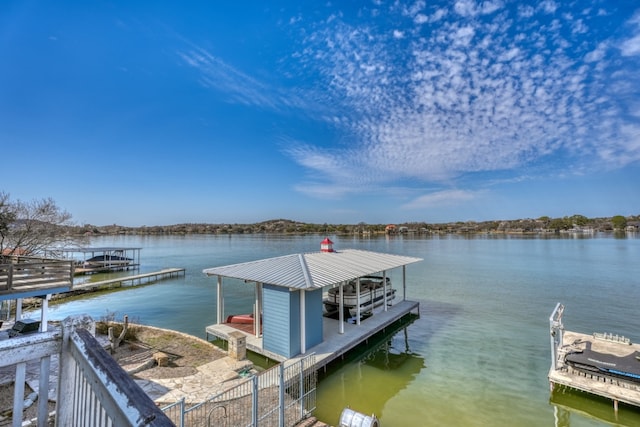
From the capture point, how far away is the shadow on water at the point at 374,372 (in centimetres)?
872

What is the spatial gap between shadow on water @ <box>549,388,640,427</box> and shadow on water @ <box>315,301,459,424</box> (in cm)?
377

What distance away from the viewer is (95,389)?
5.23 feet

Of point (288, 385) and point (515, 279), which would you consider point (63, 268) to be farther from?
point (515, 279)

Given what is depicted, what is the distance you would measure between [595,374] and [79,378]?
1177 centimetres

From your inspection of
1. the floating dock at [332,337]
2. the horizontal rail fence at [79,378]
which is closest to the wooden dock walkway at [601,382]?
the floating dock at [332,337]

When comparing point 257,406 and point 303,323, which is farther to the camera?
point 303,323

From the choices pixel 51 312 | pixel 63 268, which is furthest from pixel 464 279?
pixel 51 312

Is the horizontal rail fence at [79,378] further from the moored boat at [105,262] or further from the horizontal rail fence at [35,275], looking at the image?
the moored boat at [105,262]

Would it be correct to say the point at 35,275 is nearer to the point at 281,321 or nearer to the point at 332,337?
the point at 281,321

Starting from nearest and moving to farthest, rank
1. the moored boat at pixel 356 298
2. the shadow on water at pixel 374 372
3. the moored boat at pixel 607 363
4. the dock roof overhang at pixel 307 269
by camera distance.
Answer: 1. the moored boat at pixel 607 363
2. the shadow on water at pixel 374 372
3. the dock roof overhang at pixel 307 269
4. the moored boat at pixel 356 298

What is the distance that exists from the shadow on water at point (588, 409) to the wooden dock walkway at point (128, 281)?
28.6 meters

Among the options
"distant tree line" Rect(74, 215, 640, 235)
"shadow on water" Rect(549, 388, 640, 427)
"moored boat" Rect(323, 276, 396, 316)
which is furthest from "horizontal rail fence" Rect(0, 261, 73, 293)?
"distant tree line" Rect(74, 215, 640, 235)

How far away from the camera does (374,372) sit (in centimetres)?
1070

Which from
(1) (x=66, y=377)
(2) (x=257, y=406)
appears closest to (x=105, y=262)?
(2) (x=257, y=406)
